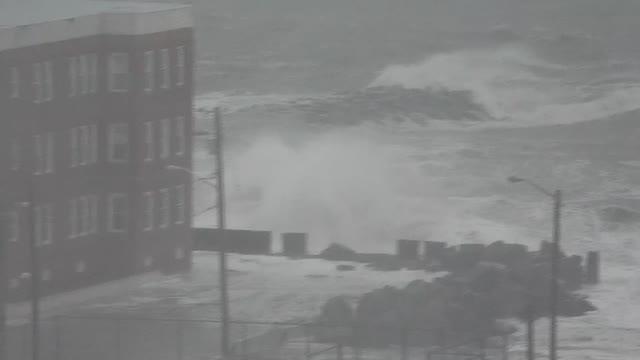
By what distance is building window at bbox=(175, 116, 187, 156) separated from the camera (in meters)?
47.8

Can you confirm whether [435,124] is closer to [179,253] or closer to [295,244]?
[295,244]

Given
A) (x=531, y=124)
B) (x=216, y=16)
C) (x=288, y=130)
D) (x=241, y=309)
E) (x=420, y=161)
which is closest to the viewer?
(x=241, y=309)

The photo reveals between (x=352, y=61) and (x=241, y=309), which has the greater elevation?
(x=352, y=61)

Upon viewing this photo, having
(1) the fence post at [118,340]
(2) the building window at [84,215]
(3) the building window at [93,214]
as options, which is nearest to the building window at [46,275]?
(2) the building window at [84,215]

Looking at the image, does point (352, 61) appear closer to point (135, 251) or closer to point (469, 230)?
point (469, 230)

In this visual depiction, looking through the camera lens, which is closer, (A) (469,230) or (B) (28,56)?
(B) (28,56)

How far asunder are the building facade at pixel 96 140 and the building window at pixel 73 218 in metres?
0.04

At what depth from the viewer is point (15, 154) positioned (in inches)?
1708

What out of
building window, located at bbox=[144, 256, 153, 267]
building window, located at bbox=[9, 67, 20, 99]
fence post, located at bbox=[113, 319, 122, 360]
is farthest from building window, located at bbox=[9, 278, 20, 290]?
building window, located at bbox=[144, 256, 153, 267]

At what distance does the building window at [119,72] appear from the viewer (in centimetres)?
4603

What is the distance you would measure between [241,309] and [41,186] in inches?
202

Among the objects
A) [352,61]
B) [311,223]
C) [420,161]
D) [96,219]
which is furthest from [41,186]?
[352,61]

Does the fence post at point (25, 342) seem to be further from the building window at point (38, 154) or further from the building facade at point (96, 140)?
the building window at point (38, 154)

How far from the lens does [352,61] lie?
136500 mm
